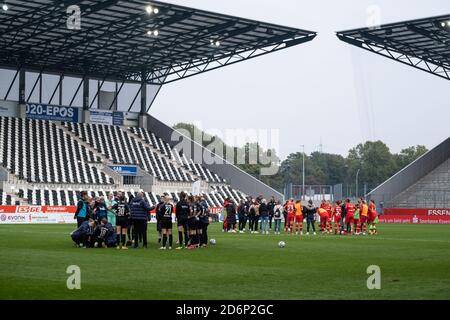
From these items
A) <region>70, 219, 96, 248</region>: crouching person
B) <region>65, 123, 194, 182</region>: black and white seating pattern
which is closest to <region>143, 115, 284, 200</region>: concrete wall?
<region>65, 123, 194, 182</region>: black and white seating pattern

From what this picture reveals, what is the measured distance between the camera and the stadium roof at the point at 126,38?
49750 millimetres

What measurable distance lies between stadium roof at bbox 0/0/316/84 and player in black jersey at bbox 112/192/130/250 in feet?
75.4

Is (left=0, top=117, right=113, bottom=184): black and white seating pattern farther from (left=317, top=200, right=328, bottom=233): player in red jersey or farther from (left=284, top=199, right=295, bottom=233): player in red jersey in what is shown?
(left=317, top=200, right=328, bottom=233): player in red jersey

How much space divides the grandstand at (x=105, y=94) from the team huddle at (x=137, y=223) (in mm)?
23249

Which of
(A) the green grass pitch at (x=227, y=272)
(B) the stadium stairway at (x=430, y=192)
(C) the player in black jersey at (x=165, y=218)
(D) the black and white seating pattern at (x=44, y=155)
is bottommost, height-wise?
(A) the green grass pitch at (x=227, y=272)

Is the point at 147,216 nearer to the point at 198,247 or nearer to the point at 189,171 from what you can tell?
the point at 198,247

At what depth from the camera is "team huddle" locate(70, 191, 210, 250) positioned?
86.2 ft

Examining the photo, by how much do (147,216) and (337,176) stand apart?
346 feet

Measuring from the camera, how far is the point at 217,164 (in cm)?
7206

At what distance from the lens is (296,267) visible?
1903 centimetres

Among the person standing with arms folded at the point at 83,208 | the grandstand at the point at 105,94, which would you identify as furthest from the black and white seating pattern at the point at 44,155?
the person standing with arms folded at the point at 83,208

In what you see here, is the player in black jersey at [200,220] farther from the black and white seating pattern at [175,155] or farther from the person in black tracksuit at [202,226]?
the black and white seating pattern at [175,155]

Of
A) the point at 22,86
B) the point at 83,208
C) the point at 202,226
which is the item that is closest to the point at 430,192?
the point at 22,86

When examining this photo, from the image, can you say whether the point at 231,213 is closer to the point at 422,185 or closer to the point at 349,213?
the point at 349,213
